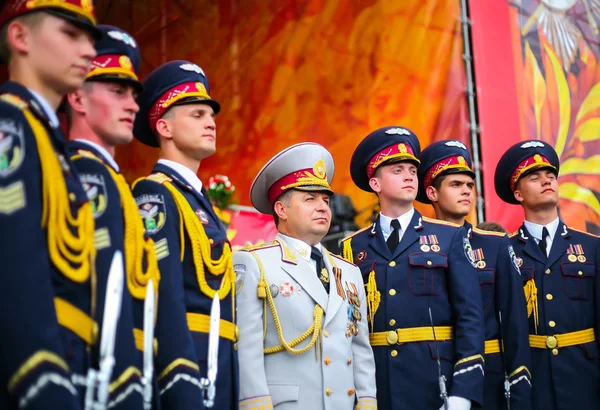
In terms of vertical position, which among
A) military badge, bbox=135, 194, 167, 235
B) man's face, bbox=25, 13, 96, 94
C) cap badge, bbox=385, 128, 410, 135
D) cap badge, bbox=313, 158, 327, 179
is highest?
cap badge, bbox=385, 128, 410, 135

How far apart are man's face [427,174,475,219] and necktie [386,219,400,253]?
59 centimetres

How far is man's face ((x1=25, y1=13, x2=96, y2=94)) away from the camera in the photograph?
202 centimetres

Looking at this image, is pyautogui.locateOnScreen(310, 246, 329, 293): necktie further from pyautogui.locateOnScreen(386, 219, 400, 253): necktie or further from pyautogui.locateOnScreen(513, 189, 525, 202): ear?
pyautogui.locateOnScreen(513, 189, 525, 202): ear

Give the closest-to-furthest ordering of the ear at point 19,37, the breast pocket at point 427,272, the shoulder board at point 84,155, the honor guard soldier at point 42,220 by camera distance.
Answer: the honor guard soldier at point 42,220
the ear at point 19,37
the shoulder board at point 84,155
the breast pocket at point 427,272

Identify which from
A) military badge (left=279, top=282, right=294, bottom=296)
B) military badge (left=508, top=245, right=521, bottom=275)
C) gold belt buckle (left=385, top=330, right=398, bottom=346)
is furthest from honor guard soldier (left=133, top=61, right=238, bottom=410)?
military badge (left=508, top=245, right=521, bottom=275)

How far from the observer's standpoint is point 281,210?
3.52m

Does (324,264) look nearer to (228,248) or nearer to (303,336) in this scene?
(303,336)

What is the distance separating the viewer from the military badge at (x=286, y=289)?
10.5 ft

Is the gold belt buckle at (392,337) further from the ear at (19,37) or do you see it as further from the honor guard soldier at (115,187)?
the ear at (19,37)

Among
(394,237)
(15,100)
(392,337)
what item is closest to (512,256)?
(394,237)

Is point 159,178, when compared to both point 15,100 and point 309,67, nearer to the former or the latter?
point 15,100

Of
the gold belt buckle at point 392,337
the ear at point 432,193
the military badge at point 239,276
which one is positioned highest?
the ear at point 432,193

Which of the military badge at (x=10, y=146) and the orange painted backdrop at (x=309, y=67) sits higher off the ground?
the orange painted backdrop at (x=309, y=67)

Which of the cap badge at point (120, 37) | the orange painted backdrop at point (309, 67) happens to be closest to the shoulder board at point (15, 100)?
the cap badge at point (120, 37)
